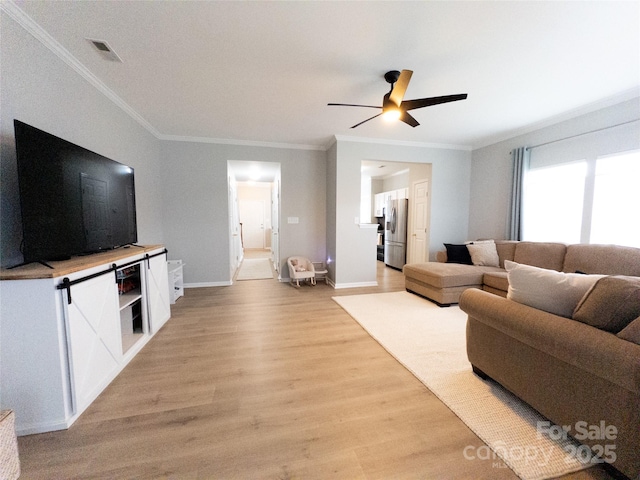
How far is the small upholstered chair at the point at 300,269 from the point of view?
4.34 meters

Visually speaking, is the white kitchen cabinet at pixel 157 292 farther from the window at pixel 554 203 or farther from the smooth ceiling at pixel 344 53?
the window at pixel 554 203

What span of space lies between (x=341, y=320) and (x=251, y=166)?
391 centimetres

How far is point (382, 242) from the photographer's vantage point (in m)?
7.06

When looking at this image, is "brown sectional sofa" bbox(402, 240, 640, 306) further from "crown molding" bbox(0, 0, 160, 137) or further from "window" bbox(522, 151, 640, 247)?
"crown molding" bbox(0, 0, 160, 137)

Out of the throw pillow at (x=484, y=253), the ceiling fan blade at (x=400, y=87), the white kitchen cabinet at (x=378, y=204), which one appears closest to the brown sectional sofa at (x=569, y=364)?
the ceiling fan blade at (x=400, y=87)

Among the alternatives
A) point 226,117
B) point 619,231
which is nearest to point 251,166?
point 226,117

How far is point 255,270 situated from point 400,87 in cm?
494

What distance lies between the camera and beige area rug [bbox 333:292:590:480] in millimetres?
1218

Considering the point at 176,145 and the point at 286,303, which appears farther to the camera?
the point at 176,145

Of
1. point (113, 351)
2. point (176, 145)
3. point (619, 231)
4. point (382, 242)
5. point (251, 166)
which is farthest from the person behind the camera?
point (382, 242)

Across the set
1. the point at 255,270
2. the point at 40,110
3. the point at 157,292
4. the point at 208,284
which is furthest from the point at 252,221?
the point at 40,110

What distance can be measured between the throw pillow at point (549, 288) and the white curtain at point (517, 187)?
10.2 ft

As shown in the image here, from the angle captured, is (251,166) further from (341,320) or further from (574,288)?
(574,288)

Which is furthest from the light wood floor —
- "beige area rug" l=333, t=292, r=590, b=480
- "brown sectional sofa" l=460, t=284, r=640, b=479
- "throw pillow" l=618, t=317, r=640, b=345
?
"throw pillow" l=618, t=317, r=640, b=345
